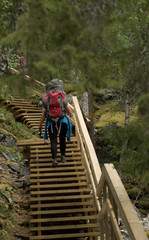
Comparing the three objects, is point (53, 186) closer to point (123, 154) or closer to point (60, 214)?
point (60, 214)

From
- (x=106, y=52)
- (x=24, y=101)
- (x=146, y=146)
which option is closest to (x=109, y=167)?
(x=146, y=146)

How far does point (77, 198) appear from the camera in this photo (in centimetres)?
669

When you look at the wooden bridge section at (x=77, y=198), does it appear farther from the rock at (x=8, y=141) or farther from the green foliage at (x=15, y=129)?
the green foliage at (x=15, y=129)

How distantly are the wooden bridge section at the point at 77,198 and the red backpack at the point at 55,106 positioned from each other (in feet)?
2.99

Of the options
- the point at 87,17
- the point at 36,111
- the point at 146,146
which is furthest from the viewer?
the point at 36,111

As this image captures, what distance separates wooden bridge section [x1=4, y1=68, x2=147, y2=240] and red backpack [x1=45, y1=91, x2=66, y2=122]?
911 mm

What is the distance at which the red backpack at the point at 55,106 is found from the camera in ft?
21.1

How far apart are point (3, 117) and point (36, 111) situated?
11.5ft

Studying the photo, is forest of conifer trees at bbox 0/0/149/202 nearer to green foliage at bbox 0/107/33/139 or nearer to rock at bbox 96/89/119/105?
green foliage at bbox 0/107/33/139

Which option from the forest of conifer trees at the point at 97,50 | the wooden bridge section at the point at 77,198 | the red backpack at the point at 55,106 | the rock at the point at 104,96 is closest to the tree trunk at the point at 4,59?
the forest of conifer trees at the point at 97,50

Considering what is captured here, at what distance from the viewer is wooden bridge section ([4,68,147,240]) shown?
4433 millimetres

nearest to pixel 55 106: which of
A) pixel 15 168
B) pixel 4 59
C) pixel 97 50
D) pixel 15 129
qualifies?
pixel 4 59

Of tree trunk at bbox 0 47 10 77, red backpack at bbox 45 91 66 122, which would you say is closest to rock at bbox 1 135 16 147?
red backpack at bbox 45 91 66 122

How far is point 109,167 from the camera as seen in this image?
4.91m
